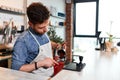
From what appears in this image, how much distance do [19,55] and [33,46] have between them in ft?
0.60

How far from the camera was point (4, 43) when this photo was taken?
275 centimetres

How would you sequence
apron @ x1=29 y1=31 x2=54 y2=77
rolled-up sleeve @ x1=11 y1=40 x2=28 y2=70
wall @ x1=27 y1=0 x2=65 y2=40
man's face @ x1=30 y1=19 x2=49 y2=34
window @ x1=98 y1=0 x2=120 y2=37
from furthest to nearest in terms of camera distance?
window @ x1=98 y1=0 x2=120 y2=37, wall @ x1=27 y1=0 x2=65 y2=40, apron @ x1=29 y1=31 x2=54 y2=77, man's face @ x1=30 y1=19 x2=49 y2=34, rolled-up sleeve @ x1=11 y1=40 x2=28 y2=70

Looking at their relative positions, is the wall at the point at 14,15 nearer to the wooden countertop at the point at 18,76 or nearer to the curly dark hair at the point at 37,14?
the curly dark hair at the point at 37,14

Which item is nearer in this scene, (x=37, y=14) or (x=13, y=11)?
(x=37, y=14)

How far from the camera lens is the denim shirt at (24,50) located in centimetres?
124

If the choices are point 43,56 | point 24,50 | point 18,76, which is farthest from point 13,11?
point 18,76

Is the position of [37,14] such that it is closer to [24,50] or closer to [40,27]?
[40,27]

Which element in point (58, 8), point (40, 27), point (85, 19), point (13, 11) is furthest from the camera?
point (85, 19)

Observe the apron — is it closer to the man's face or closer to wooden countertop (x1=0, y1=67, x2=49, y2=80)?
the man's face

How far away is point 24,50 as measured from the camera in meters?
1.29

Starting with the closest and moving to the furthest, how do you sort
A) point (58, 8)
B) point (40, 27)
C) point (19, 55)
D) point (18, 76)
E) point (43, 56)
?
point (18, 76) → point (19, 55) → point (40, 27) → point (43, 56) → point (58, 8)

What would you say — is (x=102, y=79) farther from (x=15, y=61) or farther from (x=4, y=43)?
(x=4, y=43)

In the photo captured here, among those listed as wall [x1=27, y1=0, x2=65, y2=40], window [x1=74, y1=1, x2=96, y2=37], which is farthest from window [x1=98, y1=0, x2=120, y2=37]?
wall [x1=27, y1=0, x2=65, y2=40]

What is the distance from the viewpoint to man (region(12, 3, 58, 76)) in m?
1.25
